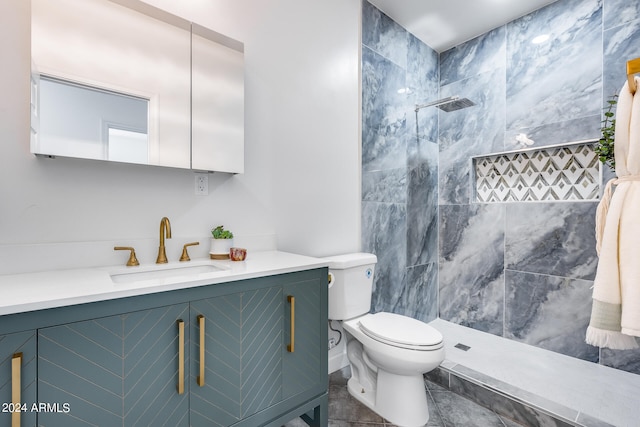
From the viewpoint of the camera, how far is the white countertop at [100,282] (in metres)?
0.85

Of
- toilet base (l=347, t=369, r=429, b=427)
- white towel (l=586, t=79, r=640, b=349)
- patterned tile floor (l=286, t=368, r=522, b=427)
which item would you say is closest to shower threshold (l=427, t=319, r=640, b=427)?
patterned tile floor (l=286, t=368, r=522, b=427)

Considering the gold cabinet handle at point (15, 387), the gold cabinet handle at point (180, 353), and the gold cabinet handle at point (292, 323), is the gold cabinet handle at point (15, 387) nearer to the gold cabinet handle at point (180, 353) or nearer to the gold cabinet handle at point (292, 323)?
the gold cabinet handle at point (180, 353)

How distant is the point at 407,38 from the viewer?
2674 mm

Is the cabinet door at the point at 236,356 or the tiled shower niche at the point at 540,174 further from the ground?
the tiled shower niche at the point at 540,174

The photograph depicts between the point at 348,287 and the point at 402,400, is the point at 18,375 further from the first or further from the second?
the point at 402,400

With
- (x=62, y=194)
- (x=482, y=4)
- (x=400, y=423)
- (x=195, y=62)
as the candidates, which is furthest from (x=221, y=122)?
(x=482, y=4)

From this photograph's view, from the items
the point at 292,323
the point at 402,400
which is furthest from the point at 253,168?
the point at 402,400

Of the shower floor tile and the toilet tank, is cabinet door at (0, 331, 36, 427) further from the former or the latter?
the toilet tank

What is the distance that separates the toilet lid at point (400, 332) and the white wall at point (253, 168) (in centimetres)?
55

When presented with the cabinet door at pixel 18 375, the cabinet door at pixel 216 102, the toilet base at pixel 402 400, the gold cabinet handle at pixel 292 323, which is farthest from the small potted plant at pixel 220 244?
the toilet base at pixel 402 400

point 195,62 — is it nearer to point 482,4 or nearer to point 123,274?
point 123,274

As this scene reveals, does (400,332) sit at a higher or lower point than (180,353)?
lower

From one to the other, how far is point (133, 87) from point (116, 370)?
1091 millimetres

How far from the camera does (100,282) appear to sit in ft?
3.43
